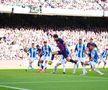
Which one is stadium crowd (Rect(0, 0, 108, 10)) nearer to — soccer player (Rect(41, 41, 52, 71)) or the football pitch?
soccer player (Rect(41, 41, 52, 71))

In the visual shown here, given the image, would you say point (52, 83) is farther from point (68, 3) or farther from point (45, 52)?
point (68, 3)

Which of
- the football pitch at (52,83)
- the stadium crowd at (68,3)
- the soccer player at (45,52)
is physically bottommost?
the football pitch at (52,83)

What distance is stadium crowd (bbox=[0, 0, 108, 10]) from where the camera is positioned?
143 feet

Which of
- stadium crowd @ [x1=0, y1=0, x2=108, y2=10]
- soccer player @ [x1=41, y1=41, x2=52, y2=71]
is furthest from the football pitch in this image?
stadium crowd @ [x1=0, y1=0, x2=108, y2=10]

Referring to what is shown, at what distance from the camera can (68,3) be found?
47.3m

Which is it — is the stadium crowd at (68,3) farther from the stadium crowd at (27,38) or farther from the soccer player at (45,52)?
the soccer player at (45,52)

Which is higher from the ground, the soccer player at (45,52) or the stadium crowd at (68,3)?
the stadium crowd at (68,3)

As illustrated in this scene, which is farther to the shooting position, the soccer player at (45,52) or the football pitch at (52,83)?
the soccer player at (45,52)

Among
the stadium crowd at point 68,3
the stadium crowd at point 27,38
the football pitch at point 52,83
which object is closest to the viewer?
the football pitch at point 52,83

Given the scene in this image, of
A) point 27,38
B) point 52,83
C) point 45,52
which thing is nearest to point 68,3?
point 27,38

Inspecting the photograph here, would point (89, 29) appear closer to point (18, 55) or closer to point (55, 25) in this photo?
point (55, 25)

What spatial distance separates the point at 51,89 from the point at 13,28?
1142 inches

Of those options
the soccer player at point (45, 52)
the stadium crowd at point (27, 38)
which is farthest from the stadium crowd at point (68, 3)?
the soccer player at point (45, 52)

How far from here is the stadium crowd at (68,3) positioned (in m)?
43.7
